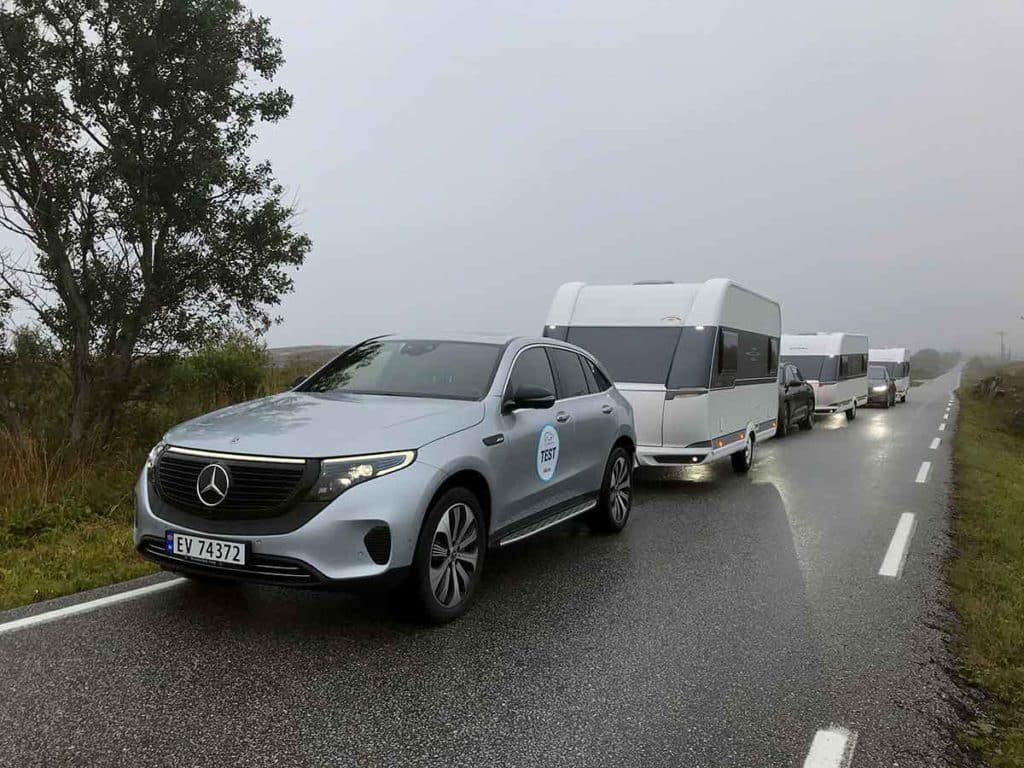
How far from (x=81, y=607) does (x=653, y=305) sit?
25.1 ft

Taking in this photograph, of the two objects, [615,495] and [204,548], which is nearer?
[204,548]

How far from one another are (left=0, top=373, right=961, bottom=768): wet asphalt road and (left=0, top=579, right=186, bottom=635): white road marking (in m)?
0.10

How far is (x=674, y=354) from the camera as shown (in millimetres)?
9883

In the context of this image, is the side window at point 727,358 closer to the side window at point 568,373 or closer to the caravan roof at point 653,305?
the caravan roof at point 653,305

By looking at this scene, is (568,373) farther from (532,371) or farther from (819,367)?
(819,367)

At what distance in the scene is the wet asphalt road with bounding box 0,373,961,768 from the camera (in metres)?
3.15

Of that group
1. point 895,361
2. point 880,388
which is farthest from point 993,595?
point 895,361

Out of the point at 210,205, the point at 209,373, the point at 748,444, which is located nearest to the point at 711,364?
the point at 748,444

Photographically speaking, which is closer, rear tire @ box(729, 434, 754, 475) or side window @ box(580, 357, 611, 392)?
side window @ box(580, 357, 611, 392)

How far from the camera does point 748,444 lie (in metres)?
11.6

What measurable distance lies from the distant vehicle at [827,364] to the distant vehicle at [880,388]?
26.0 feet

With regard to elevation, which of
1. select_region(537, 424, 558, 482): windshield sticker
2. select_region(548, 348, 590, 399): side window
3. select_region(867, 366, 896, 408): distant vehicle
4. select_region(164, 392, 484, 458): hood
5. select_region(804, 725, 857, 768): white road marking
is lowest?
select_region(867, 366, 896, 408): distant vehicle

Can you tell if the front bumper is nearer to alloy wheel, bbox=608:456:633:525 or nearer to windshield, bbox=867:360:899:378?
alloy wheel, bbox=608:456:633:525

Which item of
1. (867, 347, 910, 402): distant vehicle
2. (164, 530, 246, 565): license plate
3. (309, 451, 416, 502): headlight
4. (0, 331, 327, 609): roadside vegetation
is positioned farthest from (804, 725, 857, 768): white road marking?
(867, 347, 910, 402): distant vehicle
